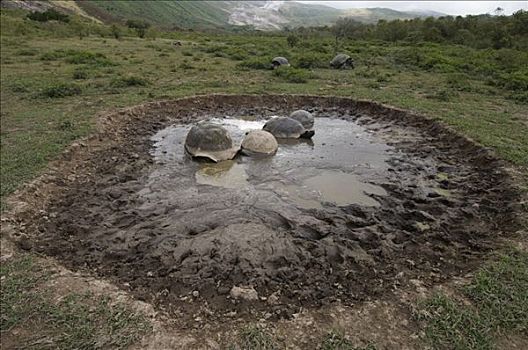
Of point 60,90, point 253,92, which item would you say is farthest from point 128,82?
point 253,92

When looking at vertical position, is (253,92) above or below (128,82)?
above

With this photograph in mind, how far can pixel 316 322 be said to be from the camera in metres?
3.88

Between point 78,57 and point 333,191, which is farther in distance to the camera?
point 78,57

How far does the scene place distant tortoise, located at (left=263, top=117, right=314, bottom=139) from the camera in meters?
9.31

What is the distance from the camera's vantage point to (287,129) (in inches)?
367

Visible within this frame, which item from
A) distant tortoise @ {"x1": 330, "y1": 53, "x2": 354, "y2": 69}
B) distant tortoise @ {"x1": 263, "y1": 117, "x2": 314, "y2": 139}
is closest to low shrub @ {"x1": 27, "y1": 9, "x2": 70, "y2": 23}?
distant tortoise @ {"x1": 330, "y1": 53, "x2": 354, "y2": 69}

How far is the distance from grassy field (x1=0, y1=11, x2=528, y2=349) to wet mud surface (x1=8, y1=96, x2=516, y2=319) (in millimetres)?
484

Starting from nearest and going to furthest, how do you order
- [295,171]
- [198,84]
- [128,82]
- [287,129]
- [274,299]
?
1. [274,299]
2. [295,171]
3. [287,129]
4. [128,82]
5. [198,84]

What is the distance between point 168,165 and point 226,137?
127cm

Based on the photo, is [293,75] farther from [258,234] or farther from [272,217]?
[258,234]

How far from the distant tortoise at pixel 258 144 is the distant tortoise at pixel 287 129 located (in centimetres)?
100

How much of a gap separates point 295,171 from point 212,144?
1723 mm

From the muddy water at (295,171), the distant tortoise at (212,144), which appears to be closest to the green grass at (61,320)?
the muddy water at (295,171)

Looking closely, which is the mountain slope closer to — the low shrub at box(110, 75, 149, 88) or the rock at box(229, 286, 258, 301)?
the low shrub at box(110, 75, 149, 88)
